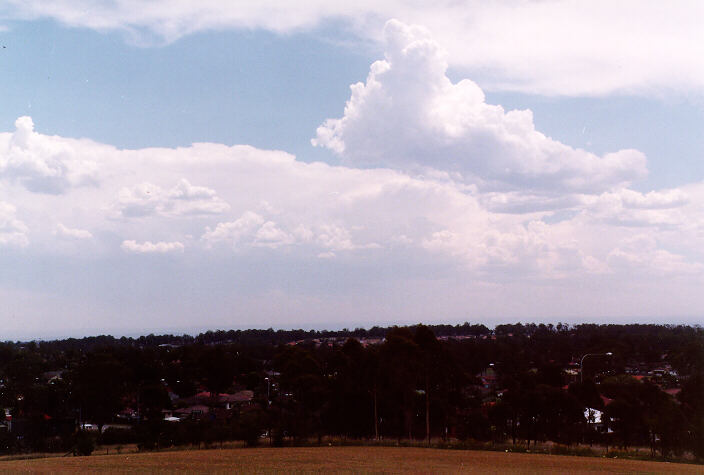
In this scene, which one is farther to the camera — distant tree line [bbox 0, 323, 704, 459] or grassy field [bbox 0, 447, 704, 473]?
distant tree line [bbox 0, 323, 704, 459]

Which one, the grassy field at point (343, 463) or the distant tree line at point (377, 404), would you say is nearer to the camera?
the grassy field at point (343, 463)

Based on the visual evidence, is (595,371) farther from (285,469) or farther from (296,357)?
(285,469)

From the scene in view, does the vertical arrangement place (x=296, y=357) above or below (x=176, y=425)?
above

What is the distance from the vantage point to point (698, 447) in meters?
34.4

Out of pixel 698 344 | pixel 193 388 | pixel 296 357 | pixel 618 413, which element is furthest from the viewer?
pixel 193 388

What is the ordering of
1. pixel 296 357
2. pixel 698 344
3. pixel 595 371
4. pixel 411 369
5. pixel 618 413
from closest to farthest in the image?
pixel 618 413, pixel 411 369, pixel 296 357, pixel 698 344, pixel 595 371

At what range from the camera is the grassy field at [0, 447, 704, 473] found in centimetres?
2812

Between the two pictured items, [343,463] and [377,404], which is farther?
[377,404]

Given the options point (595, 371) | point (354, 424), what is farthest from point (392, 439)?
point (595, 371)

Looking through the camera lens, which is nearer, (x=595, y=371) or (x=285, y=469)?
(x=285, y=469)

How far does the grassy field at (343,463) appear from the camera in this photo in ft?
92.3

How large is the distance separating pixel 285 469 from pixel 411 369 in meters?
19.1

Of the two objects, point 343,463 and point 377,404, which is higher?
point 377,404

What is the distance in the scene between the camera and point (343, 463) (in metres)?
30.1
